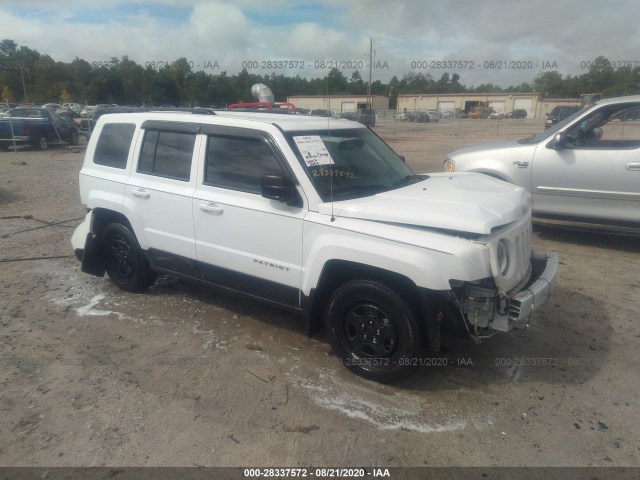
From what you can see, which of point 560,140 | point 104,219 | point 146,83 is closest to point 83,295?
point 104,219

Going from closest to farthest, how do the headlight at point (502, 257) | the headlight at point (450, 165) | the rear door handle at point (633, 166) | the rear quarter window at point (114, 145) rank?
the headlight at point (502, 257) < the rear quarter window at point (114, 145) < the rear door handle at point (633, 166) < the headlight at point (450, 165)

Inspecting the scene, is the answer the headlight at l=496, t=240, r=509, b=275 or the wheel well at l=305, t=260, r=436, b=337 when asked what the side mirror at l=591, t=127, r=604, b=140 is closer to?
the headlight at l=496, t=240, r=509, b=275

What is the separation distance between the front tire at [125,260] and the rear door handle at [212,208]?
1.21m

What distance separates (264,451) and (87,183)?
148 inches

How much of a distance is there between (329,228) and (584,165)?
15.5 ft

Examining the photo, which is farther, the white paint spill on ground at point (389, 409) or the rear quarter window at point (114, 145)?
the rear quarter window at point (114, 145)

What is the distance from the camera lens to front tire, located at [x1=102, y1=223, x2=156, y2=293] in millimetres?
5000

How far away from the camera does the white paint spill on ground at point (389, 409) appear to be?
3.11 meters

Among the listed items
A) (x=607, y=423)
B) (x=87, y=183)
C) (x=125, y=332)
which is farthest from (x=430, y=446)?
(x=87, y=183)

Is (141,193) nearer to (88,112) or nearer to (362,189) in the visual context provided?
(362,189)

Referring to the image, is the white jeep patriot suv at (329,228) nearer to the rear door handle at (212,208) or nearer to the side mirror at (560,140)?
the rear door handle at (212,208)

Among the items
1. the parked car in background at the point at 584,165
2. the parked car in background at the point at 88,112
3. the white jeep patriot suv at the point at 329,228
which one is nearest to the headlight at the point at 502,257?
the white jeep patriot suv at the point at 329,228

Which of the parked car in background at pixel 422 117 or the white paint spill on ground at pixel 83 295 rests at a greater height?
the parked car in background at pixel 422 117

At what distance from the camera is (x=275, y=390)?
349 cm
